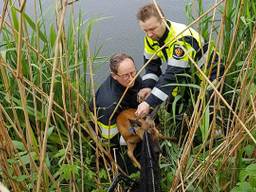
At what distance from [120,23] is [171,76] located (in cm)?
130

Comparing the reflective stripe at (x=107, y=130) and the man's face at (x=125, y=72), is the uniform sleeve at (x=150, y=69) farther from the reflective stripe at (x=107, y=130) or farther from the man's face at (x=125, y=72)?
the reflective stripe at (x=107, y=130)

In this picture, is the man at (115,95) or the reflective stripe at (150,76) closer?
the man at (115,95)

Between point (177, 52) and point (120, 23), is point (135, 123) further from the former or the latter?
point (120, 23)

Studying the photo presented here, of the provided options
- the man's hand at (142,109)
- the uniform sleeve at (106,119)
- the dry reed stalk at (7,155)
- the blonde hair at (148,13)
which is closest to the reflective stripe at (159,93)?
the man's hand at (142,109)

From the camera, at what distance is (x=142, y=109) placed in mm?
1825

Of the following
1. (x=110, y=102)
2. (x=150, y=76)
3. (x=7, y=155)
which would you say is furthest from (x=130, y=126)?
(x=7, y=155)

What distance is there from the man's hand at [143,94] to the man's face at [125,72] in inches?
4.2

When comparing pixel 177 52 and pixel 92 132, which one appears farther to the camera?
pixel 177 52

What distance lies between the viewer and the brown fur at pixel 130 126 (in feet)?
5.01

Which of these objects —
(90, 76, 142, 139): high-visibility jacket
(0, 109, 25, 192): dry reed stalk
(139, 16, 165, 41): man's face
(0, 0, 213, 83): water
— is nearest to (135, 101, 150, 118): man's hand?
(90, 76, 142, 139): high-visibility jacket

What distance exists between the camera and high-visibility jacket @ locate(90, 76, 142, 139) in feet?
6.04

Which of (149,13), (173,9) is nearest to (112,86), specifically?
(149,13)

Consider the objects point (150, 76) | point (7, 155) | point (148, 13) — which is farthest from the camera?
point (150, 76)

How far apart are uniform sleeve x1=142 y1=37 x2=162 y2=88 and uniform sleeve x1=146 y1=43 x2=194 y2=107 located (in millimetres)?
178
